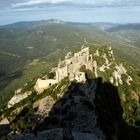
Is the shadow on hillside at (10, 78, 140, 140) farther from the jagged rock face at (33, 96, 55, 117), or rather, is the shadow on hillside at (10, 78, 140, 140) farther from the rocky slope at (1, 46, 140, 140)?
the jagged rock face at (33, 96, 55, 117)

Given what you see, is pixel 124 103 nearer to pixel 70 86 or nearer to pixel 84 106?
pixel 70 86

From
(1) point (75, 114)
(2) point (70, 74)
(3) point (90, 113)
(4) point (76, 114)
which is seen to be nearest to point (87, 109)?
(3) point (90, 113)

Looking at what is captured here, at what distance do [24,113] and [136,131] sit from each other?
3948cm

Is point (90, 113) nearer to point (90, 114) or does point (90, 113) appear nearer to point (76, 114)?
point (90, 114)

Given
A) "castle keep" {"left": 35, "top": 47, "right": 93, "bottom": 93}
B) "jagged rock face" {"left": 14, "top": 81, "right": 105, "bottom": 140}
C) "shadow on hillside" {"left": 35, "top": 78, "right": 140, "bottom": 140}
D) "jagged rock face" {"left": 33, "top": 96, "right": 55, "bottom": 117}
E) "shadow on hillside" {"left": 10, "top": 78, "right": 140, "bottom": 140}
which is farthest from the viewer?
"castle keep" {"left": 35, "top": 47, "right": 93, "bottom": 93}

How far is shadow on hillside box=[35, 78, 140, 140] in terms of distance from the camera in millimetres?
95656

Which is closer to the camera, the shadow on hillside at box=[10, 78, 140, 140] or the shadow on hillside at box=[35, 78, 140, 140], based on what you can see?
the shadow on hillside at box=[10, 78, 140, 140]

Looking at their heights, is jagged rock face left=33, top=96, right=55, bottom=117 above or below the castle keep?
below

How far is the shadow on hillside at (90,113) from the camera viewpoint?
3766 inches

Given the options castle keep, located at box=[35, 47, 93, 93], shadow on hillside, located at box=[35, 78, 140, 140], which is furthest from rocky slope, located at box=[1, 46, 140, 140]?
castle keep, located at box=[35, 47, 93, 93]

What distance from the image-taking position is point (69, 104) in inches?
4225

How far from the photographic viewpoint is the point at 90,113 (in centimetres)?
10262

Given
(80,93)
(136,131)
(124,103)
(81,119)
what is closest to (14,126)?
(81,119)

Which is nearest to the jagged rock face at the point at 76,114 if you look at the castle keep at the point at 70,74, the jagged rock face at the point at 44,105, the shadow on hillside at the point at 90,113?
the shadow on hillside at the point at 90,113
